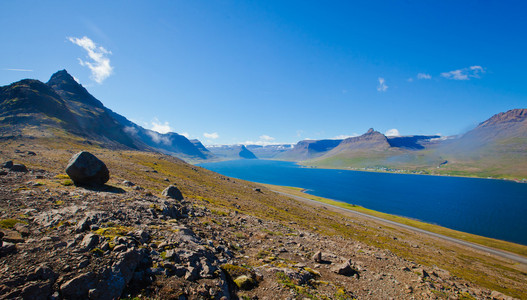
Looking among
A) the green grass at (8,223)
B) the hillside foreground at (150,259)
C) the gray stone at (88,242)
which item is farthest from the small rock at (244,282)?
the green grass at (8,223)

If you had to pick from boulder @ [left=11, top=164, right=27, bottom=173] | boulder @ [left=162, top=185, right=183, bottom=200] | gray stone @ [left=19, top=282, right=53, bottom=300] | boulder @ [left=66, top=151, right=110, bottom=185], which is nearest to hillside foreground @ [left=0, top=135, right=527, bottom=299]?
gray stone @ [left=19, top=282, right=53, bottom=300]

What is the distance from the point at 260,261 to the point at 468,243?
93.0 m

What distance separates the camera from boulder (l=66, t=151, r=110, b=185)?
2114cm

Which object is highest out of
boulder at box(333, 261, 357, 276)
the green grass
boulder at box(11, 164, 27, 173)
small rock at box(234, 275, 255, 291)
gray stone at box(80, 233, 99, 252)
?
boulder at box(11, 164, 27, 173)

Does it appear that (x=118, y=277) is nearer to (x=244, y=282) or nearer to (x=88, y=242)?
(x=88, y=242)

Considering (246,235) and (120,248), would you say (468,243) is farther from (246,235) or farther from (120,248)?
(120,248)

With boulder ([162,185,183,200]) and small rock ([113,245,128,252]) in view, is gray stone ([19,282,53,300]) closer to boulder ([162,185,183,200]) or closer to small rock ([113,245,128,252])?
small rock ([113,245,128,252])

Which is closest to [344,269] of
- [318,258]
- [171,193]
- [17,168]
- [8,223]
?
[318,258]

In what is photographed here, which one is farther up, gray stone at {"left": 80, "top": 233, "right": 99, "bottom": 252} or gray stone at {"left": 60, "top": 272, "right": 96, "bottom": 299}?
gray stone at {"left": 80, "top": 233, "right": 99, "bottom": 252}

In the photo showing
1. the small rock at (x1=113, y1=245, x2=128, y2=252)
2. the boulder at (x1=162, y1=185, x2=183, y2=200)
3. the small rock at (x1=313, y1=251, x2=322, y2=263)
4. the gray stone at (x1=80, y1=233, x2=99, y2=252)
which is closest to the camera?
the gray stone at (x1=80, y1=233, x2=99, y2=252)

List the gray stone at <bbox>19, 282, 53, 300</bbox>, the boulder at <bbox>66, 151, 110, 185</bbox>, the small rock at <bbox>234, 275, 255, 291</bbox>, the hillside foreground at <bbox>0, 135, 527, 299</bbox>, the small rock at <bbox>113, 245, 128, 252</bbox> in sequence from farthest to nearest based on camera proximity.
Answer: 1. the boulder at <bbox>66, 151, 110, 185</bbox>
2. the small rock at <bbox>234, 275, 255, 291</bbox>
3. the small rock at <bbox>113, 245, 128, 252</bbox>
4. the hillside foreground at <bbox>0, 135, 527, 299</bbox>
5. the gray stone at <bbox>19, 282, 53, 300</bbox>

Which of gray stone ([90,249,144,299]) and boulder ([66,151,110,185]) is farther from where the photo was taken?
boulder ([66,151,110,185])

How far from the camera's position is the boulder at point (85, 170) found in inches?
832

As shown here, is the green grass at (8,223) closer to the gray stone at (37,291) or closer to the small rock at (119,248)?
the small rock at (119,248)
